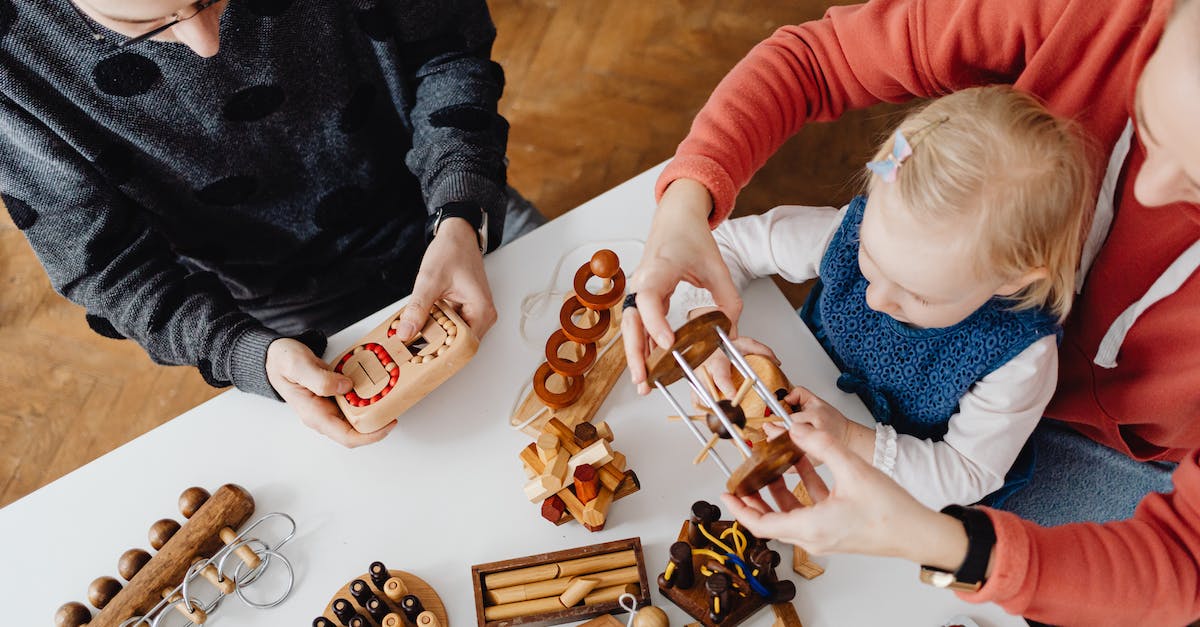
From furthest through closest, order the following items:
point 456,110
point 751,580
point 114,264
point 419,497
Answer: point 456,110 < point 114,264 < point 419,497 < point 751,580

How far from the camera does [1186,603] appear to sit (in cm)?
74

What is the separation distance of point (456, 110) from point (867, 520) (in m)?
0.76

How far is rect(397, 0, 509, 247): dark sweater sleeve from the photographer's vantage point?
3.64 feet

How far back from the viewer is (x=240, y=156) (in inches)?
42.2

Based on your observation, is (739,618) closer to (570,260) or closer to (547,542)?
(547,542)

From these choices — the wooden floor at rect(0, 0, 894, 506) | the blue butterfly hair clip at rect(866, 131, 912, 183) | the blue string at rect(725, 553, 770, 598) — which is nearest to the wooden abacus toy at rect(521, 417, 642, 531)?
the blue string at rect(725, 553, 770, 598)

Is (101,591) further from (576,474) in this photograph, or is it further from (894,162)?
(894,162)

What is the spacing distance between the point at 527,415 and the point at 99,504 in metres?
0.49

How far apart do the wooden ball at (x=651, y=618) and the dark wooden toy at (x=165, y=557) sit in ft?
1.36

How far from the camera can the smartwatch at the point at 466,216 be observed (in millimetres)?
1072

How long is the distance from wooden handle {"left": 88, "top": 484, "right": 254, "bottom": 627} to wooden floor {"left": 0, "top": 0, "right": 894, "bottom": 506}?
3.24ft

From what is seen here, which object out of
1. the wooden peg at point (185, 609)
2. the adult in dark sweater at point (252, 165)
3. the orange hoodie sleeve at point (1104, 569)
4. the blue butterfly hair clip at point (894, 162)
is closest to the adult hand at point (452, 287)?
the adult in dark sweater at point (252, 165)

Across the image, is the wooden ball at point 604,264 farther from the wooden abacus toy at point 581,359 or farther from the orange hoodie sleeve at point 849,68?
the orange hoodie sleeve at point 849,68

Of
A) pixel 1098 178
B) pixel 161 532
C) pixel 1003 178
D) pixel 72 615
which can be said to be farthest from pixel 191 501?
pixel 1098 178
